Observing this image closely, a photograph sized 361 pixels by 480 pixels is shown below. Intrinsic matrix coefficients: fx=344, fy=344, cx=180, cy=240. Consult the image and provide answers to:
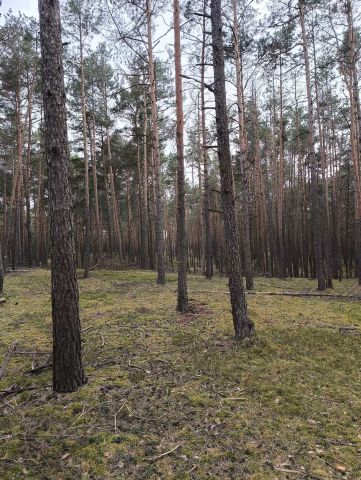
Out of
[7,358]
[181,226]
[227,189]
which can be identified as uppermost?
[227,189]

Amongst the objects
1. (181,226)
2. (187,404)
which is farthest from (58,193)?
(181,226)

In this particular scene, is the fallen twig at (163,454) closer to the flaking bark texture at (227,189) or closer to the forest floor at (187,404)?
the forest floor at (187,404)

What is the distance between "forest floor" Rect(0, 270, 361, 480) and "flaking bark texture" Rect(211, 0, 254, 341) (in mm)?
537

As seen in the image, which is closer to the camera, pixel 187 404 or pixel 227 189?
pixel 187 404

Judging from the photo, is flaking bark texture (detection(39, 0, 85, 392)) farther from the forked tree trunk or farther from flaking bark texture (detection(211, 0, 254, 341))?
the forked tree trunk

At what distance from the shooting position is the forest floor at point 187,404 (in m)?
2.83

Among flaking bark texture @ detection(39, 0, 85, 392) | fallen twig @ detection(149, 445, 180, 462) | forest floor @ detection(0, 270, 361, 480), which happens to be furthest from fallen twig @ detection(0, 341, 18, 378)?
fallen twig @ detection(149, 445, 180, 462)

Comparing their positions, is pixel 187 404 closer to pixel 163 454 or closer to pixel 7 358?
pixel 163 454

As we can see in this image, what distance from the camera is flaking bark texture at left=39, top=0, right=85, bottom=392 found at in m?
3.71

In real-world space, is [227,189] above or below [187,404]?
above

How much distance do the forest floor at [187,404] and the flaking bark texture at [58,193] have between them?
0.77 m

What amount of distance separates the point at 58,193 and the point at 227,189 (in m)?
2.77

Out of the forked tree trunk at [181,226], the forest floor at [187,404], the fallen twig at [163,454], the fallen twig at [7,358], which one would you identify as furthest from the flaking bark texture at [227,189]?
the fallen twig at [7,358]

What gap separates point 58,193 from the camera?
3.74 meters
